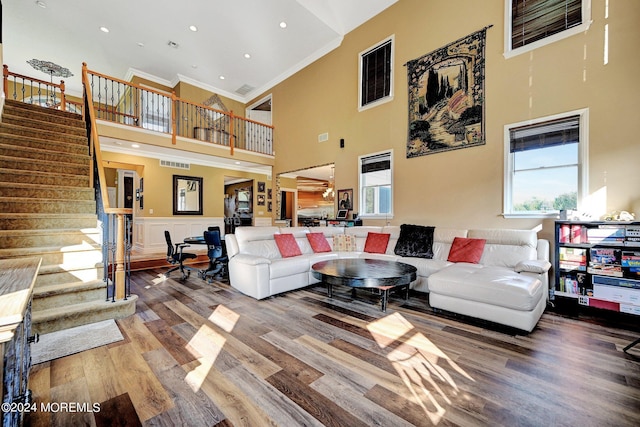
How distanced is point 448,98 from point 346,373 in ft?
15.3

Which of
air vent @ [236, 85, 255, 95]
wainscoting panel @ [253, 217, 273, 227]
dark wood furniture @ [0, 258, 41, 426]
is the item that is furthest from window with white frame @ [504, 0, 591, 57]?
wainscoting panel @ [253, 217, 273, 227]

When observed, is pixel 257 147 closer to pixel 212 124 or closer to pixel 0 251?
pixel 212 124

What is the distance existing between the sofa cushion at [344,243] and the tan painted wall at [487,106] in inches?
47.4

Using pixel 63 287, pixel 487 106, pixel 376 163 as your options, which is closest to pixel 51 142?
pixel 63 287

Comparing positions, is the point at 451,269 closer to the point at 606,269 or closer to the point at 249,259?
the point at 606,269

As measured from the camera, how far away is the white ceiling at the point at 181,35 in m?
5.86

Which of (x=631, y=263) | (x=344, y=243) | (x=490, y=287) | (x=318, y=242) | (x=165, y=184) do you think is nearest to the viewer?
(x=490, y=287)

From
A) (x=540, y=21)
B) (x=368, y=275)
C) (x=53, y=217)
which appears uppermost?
(x=540, y=21)

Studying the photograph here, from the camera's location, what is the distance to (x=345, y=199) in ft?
20.9

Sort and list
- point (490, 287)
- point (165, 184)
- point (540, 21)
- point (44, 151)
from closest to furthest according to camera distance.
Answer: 1. point (490, 287)
2. point (540, 21)
3. point (44, 151)
4. point (165, 184)

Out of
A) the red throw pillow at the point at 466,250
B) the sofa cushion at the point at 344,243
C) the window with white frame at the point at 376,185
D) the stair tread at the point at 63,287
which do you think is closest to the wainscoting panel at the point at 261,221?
the window with white frame at the point at 376,185

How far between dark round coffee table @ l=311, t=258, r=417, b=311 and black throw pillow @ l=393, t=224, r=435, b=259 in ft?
2.45

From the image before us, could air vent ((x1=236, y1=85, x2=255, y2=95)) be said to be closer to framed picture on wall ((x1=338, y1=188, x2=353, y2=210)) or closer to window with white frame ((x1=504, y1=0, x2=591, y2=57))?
framed picture on wall ((x1=338, y1=188, x2=353, y2=210))

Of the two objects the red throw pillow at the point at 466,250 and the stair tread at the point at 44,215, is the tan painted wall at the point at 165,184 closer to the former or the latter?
the stair tread at the point at 44,215
